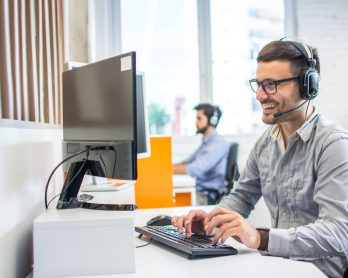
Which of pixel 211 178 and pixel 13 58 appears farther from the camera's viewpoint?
pixel 211 178

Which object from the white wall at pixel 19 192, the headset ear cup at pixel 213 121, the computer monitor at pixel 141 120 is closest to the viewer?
the white wall at pixel 19 192

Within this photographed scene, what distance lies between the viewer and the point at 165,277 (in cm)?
89

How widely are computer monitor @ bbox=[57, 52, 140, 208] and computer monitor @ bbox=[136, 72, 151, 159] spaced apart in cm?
51

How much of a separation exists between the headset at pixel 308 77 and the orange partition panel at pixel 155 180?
970 millimetres

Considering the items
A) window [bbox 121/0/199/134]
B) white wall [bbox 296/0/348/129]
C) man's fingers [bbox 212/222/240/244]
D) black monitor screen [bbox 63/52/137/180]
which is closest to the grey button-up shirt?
man's fingers [bbox 212/222/240/244]

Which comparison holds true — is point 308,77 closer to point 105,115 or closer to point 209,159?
point 105,115

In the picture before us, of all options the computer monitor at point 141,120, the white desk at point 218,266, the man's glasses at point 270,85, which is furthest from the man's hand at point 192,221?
the computer monitor at point 141,120

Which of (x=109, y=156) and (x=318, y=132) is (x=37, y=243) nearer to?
(x=109, y=156)

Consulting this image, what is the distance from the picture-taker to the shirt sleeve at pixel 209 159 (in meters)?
3.48

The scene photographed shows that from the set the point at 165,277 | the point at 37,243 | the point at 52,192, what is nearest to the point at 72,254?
the point at 37,243

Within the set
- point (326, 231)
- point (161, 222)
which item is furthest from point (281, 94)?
point (161, 222)

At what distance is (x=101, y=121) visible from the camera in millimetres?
1114

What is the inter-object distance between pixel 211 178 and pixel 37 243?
107 inches

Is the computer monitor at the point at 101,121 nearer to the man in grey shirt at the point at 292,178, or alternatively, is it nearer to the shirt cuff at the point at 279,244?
the man in grey shirt at the point at 292,178
